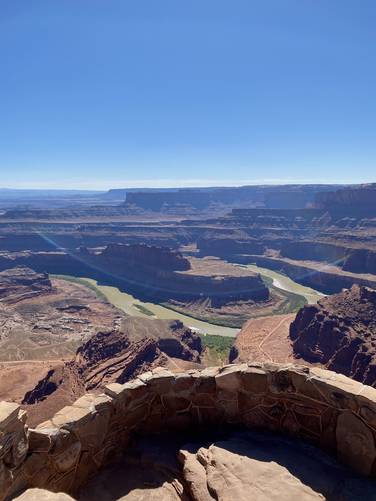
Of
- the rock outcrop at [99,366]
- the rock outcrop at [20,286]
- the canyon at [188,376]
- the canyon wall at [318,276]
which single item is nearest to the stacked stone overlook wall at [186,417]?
the canyon at [188,376]

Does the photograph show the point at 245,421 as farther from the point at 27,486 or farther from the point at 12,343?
Result: the point at 12,343

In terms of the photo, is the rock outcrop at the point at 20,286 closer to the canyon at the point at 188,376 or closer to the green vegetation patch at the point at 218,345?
the canyon at the point at 188,376

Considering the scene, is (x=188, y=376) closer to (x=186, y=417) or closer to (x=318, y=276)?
(x=186, y=417)

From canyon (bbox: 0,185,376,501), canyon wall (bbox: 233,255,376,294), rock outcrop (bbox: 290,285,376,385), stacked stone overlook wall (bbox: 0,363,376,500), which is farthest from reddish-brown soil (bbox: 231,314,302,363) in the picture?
stacked stone overlook wall (bbox: 0,363,376,500)

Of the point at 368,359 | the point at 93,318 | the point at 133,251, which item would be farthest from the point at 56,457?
the point at 133,251

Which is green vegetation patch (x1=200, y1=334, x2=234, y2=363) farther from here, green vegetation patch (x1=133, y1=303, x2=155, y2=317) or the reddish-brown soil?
green vegetation patch (x1=133, y1=303, x2=155, y2=317)

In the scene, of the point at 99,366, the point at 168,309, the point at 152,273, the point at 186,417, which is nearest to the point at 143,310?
the point at 168,309
